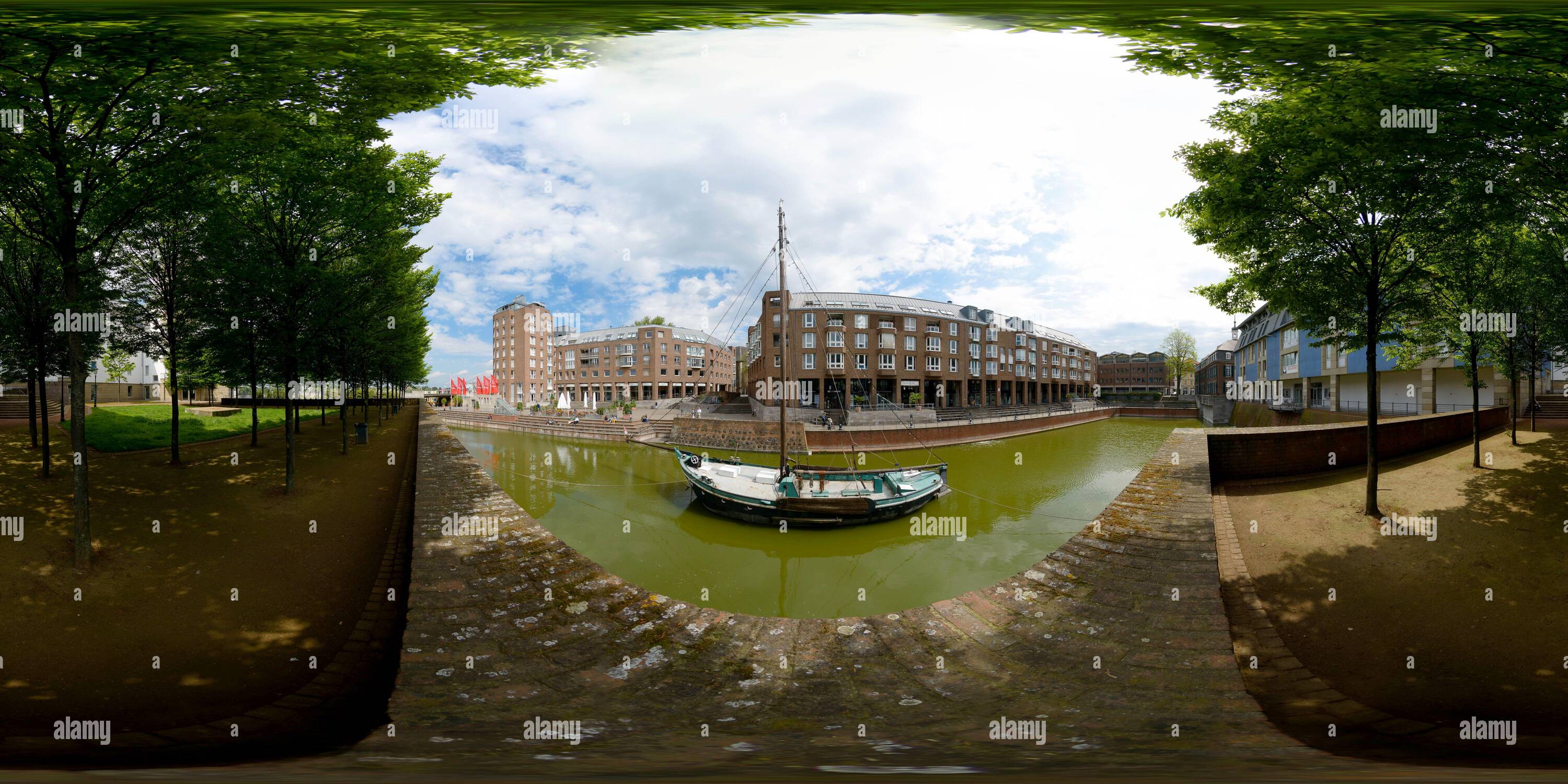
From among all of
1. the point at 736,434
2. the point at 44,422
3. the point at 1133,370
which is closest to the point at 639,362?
the point at 736,434

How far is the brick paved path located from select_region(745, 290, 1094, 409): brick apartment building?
80.7 ft

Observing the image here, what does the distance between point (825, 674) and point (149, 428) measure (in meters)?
17.1

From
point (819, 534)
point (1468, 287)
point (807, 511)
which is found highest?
point (1468, 287)

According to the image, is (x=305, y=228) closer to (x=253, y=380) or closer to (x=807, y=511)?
(x=253, y=380)

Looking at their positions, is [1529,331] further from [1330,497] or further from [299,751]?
[299,751]

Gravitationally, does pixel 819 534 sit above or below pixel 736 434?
below

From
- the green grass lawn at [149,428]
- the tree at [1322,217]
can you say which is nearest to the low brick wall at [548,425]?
the green grass lawn at [149,428]

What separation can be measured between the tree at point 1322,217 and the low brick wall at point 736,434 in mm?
17835

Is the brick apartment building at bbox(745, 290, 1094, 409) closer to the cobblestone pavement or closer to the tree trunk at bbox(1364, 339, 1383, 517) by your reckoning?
the tree trunk at bbox(1364, 339, 1383, 517)

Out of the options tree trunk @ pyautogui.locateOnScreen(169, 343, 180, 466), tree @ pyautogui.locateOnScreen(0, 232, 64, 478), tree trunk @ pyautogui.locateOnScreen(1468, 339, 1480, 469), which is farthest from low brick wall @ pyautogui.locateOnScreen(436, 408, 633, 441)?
tree trunk @ pyautogui.locateOnScreen(1468, 339, 1480, 469)

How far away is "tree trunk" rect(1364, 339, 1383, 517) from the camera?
5.51m

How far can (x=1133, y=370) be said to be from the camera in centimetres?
6097

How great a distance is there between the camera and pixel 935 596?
7055mm

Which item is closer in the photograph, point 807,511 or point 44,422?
point 44,422
